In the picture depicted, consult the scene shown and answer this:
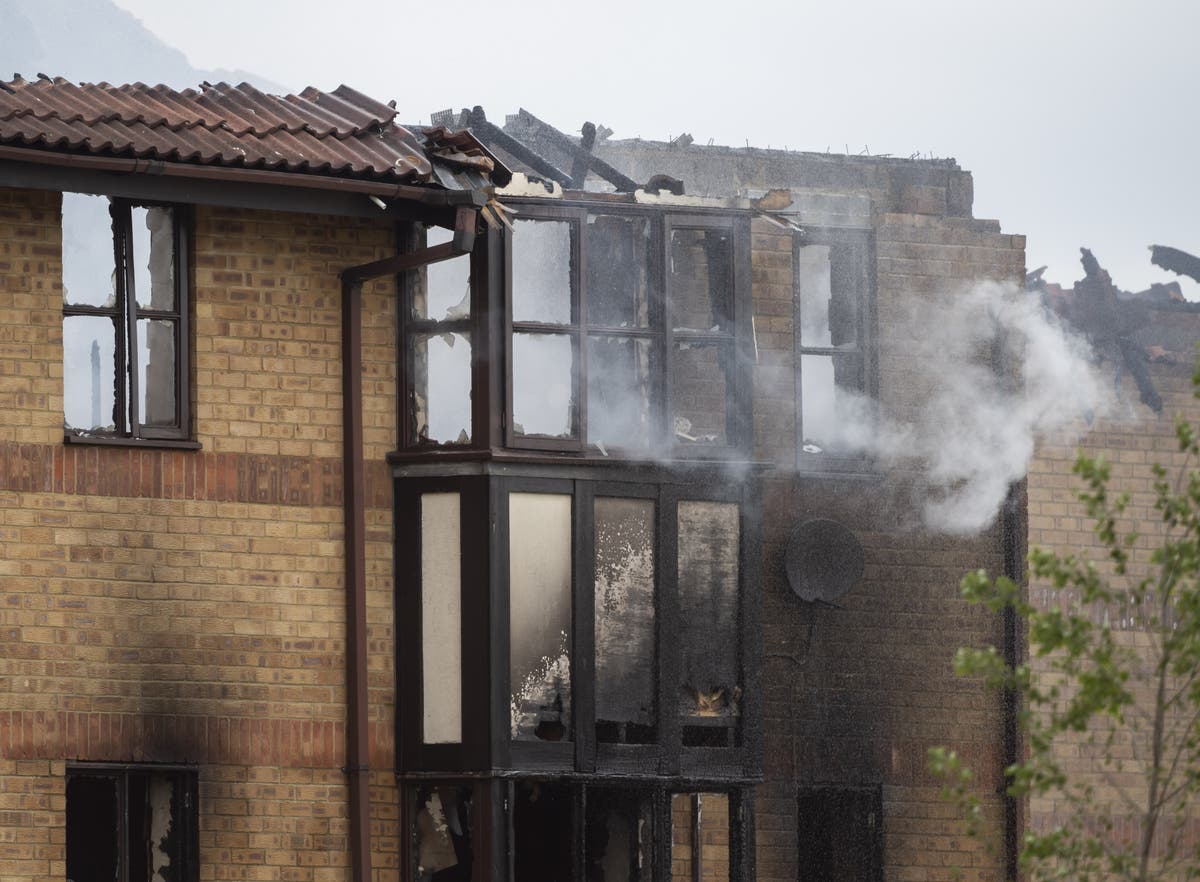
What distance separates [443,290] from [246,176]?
70.7 inches

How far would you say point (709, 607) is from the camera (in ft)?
50.9

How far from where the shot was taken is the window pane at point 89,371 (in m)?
14.6

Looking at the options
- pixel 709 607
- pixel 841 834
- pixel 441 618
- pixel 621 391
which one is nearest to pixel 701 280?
pixel 621 391

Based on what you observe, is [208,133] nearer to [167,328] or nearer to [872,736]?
[167,328]

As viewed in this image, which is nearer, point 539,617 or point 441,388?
point 539,617

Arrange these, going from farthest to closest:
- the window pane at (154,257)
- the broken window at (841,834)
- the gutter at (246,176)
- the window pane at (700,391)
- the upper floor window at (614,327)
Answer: the broken window at (841,834), the window pane at (700,391), the upper floor window at (614,327), the window pane at (154,257), the gutter at (246,176)

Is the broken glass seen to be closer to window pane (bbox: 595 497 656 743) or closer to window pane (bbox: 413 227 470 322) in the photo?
window pane (bbox: 595 497 656 743)

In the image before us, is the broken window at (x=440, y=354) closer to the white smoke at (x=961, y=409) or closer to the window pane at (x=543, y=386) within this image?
the window pane at (x=543, y=386)

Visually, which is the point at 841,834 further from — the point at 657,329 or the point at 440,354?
the point at 440,354

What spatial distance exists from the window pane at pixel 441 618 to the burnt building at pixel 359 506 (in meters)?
0.02

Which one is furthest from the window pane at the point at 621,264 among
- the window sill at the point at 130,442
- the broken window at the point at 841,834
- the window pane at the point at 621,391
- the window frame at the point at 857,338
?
the broken window at the point at 841,834

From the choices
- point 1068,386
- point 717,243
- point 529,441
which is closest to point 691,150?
point 1068,386

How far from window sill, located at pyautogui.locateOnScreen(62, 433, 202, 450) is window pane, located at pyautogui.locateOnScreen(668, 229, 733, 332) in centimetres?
359

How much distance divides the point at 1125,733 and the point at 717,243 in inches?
228
